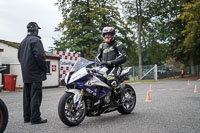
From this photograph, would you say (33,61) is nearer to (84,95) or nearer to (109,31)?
(84,95)

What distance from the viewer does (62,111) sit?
4.55 m

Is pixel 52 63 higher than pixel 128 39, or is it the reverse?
pixel 128 39

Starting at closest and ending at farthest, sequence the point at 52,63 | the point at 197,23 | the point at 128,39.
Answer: the point at 52,63 < the point at 197,23 < the point at 128,39

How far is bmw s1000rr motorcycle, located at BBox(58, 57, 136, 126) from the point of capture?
186 inches

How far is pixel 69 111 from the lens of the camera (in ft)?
15.5

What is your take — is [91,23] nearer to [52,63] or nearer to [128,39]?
[128,39]

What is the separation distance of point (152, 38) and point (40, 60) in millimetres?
33380

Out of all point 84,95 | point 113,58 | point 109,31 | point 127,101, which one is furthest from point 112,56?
point 84,95

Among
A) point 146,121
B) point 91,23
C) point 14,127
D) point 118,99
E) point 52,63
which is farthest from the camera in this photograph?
point 91,23

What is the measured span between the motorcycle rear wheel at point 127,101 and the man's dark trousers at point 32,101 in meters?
1.93

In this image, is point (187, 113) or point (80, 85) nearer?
point (80, 85)

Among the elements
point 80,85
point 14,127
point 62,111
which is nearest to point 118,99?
point 80,85

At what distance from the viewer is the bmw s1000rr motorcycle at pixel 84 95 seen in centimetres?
473

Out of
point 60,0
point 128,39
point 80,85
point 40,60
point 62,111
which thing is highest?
point 60,0
